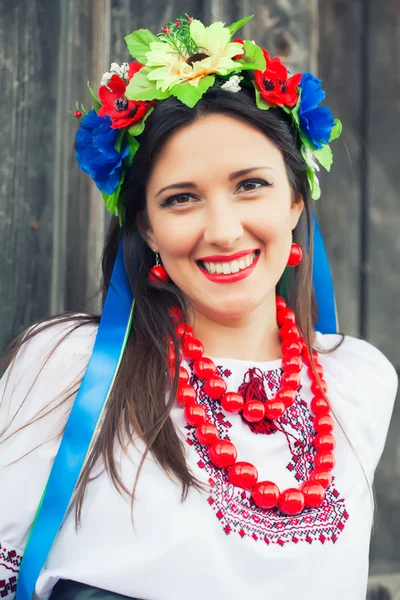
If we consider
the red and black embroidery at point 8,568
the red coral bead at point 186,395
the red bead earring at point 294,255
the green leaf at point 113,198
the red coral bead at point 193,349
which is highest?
the green leaf at point 113,198

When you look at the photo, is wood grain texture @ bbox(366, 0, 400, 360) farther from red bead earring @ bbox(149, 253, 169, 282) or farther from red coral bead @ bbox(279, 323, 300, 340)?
red bead earring @ bbox(149, 253, 169, 282)

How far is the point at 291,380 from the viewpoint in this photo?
186 cm

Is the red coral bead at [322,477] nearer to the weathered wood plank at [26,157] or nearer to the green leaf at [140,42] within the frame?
the weathered wood plank at [26,157]

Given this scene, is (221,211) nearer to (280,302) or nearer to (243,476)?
(280,302)

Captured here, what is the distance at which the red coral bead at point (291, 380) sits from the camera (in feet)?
6.09

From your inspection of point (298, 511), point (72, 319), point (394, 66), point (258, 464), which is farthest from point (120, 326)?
point (394, 66)

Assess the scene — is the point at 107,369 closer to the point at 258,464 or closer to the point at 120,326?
the point at 120,326

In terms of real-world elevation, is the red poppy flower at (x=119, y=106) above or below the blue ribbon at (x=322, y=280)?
above

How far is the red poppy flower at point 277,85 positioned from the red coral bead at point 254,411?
71cm

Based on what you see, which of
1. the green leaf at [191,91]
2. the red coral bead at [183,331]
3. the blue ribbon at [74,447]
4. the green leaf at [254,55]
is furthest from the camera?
the red coral bead at [183,331]

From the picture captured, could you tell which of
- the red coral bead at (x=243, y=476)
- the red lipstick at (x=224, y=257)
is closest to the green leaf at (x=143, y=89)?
the red lipstick at (x=224, y=257)

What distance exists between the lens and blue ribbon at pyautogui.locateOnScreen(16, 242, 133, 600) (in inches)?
60.7

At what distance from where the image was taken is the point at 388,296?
254 centimetres

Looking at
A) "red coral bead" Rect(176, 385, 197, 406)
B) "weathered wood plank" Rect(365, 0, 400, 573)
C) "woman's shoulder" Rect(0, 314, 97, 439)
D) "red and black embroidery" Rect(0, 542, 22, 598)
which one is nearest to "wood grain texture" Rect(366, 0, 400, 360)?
"weathered wood plank" Rect(365, 0, 400, 573)
